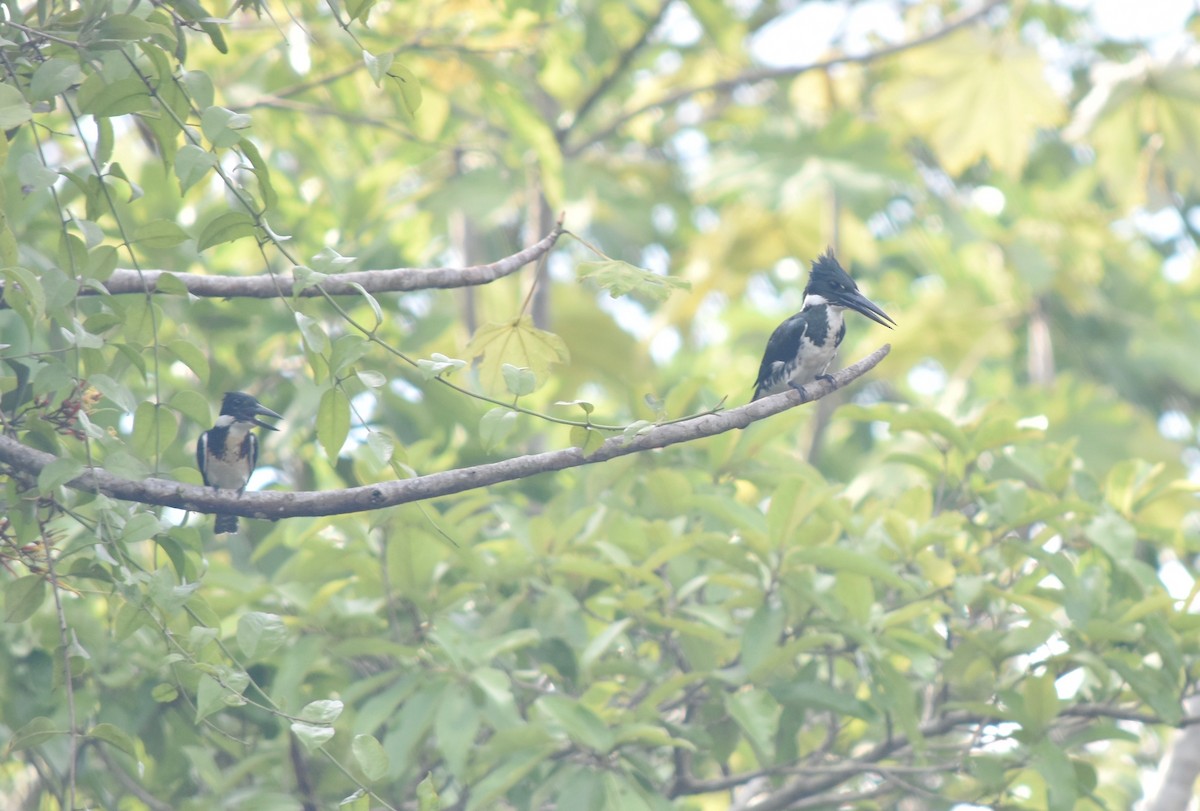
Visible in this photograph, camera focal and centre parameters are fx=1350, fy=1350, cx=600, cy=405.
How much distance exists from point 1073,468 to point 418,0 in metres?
3.54

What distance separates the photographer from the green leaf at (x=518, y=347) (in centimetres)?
291

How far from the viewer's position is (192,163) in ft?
7.77

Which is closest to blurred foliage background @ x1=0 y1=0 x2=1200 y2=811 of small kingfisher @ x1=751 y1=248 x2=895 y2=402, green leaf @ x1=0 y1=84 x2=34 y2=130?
green leaf @ x1=0 y1=84 x2=34 y2=130

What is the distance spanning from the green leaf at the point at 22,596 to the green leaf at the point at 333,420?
0.60m

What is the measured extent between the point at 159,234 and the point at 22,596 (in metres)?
0.74

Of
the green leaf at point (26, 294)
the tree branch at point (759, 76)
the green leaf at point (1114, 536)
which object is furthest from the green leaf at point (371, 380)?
the tree branch at point (759, 76)

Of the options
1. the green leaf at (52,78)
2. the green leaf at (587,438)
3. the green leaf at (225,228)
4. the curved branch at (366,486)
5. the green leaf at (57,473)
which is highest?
the green leaf at (52,78)

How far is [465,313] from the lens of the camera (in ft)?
23.9

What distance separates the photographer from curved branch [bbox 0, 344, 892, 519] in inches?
103

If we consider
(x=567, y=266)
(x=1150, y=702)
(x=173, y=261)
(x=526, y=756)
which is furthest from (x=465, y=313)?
A: (x=1150, y=702)

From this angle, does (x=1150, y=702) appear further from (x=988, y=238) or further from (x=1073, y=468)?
(x=988, y=238)

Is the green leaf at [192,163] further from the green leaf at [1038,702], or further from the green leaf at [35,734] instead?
the green leaf at [1038,702]

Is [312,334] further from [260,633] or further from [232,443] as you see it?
[232,443]

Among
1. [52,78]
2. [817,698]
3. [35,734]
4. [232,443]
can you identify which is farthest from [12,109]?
[817,698]
